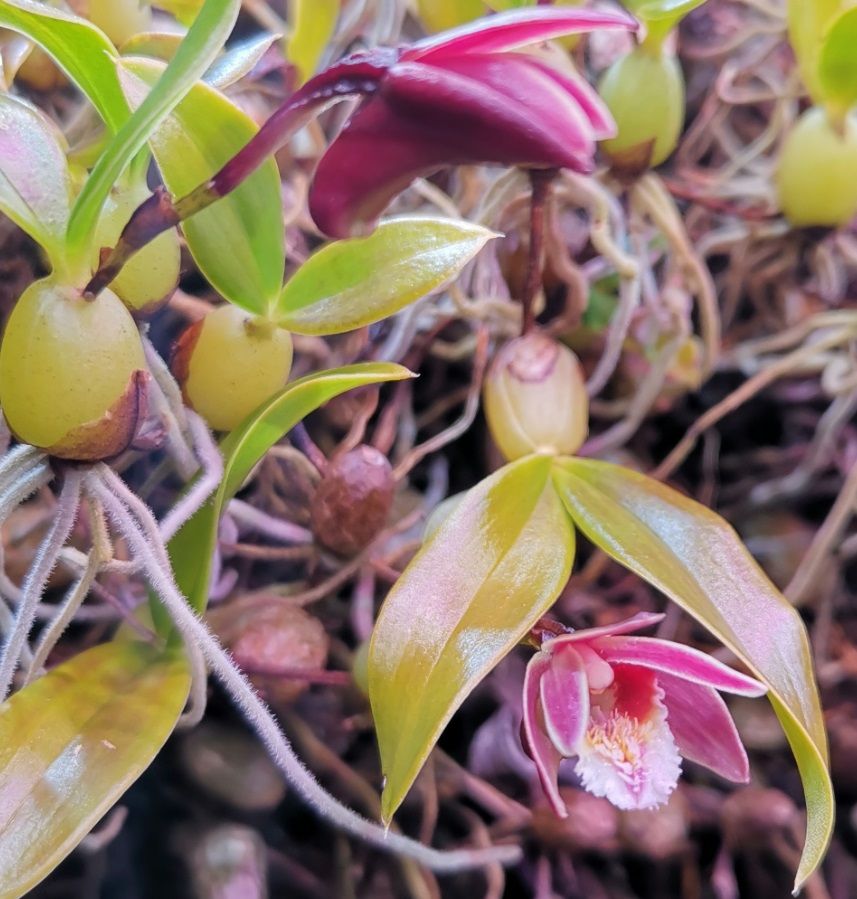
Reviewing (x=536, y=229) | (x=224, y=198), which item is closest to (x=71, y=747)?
(x=224, y=198)

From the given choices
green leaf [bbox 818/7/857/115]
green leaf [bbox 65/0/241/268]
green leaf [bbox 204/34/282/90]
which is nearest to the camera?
green leaf [bbox 65/0/241/268]

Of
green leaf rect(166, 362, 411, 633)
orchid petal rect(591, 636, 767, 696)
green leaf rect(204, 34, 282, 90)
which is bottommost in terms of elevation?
orchid petal rect(591, 636, 767, 696)

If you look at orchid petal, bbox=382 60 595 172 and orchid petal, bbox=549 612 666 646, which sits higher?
orchid petal, bbox=382 60 595 172

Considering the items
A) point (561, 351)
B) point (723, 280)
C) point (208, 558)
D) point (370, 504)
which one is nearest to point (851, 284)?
point (723, 280)

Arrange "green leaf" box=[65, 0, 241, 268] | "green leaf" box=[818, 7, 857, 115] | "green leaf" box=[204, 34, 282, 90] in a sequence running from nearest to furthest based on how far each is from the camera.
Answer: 1. "green leaf" box=[65, 0, 241, 268]
2. "green leaf" box=[204, 34, 282, 90]
3. "green leaf" box=[818, 7, 857, 115]

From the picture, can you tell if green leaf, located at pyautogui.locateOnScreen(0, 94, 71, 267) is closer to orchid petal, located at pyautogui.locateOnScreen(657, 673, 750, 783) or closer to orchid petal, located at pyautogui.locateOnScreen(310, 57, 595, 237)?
orchid petal, located at pyautogui.locateOnScreen(310, 57, 595, 237)

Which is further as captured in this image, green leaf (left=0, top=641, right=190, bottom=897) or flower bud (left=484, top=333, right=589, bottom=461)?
flower bud (left=484, top=333, right=589, bottom=461)

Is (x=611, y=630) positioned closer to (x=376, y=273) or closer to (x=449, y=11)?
(x=376, y=273)

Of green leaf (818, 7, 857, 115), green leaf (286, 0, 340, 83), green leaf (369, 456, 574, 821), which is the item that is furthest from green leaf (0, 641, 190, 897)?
green leaf (818, 7, 857, 115)
